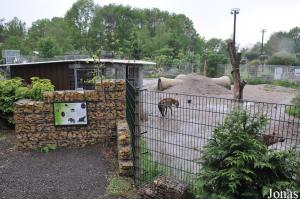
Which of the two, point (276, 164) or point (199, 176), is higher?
point (276, 164)

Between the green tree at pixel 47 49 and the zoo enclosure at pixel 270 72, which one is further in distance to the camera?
the green tree at pixel 47 49

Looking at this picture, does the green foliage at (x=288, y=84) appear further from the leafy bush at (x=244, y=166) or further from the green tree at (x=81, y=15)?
the green tree at (x=81, y=15)

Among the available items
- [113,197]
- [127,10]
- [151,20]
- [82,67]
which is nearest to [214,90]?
[82,67]

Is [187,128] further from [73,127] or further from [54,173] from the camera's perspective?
[73,127]

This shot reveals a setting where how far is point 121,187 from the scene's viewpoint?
469 cm

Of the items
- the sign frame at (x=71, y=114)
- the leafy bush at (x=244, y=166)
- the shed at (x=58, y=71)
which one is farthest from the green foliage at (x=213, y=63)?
the leafy bush at (x=244, y=166)

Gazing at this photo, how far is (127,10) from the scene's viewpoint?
64.4 meters

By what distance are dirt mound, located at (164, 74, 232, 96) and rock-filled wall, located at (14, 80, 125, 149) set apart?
13.0 m

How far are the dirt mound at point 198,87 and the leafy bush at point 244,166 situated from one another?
16.3 meters

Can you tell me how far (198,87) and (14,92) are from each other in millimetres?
14075

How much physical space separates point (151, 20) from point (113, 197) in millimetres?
70012

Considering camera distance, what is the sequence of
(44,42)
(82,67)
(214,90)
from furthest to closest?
(44,42) < (214,90) < (82,67)

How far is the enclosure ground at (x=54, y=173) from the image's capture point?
14.9ft

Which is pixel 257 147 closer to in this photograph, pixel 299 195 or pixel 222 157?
pixel 222 157
